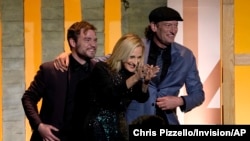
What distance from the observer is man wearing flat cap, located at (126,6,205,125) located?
12.6 ft

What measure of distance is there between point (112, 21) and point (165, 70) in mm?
1001

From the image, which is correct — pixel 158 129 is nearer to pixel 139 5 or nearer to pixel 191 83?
pixel 191 83

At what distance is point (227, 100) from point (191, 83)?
0.76m

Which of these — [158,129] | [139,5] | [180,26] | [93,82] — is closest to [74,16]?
[139,5]

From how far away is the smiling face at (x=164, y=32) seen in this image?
3.86m

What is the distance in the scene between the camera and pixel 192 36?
4664mm

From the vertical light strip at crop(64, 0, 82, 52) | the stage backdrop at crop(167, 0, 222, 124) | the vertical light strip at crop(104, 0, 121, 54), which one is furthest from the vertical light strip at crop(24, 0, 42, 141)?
the stage backdrop at crop(167, 0, 222, 124)

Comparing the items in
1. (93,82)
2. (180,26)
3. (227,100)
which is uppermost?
(180,26)

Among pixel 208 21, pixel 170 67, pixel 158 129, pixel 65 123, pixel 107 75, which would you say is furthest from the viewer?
pixel 208 21

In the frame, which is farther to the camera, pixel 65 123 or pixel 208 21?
pixel 208 21

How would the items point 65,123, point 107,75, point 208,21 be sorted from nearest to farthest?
point 107,75, point 65,123, point 208,21

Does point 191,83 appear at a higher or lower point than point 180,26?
lower

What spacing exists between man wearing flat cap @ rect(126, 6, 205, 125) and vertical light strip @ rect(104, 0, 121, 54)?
0.78 metres

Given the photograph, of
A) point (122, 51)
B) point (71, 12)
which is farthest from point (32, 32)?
point (122, 51)
